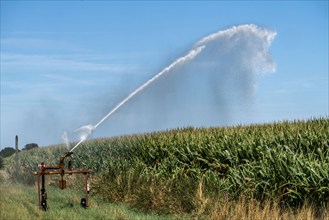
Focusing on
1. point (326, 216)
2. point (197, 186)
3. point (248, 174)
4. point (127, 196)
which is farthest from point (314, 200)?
point (127, 196)

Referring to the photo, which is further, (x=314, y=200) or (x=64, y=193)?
(x=64, y=193)

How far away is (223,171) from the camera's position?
16.6 m

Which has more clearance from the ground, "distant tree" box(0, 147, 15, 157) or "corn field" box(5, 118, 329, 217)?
Answer: "distant tree" box(0, 147, 15, 157)

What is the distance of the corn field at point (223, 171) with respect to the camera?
1356cm

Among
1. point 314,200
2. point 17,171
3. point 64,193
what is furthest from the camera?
A: point 17,171

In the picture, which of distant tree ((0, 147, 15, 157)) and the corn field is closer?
the corn field

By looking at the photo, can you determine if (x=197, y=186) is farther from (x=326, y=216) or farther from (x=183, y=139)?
(x=183, y=139)

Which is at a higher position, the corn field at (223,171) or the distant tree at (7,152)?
the distant tree at (7,152)

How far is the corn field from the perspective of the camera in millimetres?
13562

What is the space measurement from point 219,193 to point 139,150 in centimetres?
701

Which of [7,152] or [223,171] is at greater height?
[7,152]

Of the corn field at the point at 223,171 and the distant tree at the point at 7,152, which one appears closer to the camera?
the corn field at the point at 223,171

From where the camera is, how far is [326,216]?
Answer: 12609 millimetres

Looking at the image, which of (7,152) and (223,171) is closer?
(223,171)
